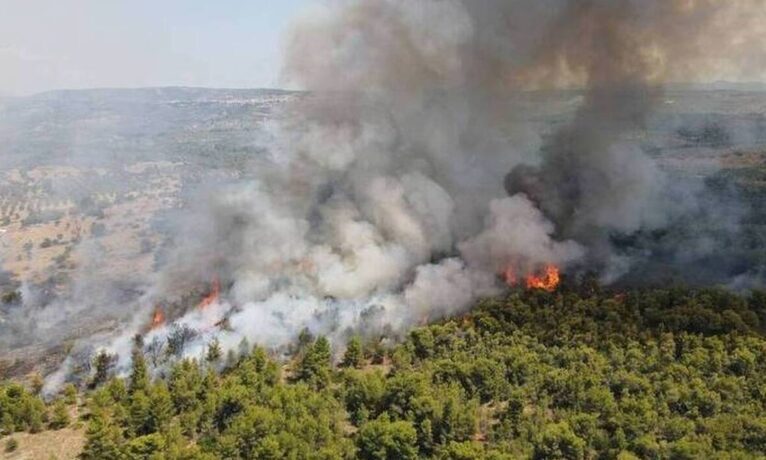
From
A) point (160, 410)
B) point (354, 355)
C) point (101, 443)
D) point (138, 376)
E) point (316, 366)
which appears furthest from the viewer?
point (354, 355)

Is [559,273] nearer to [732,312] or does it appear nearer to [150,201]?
[732,312]

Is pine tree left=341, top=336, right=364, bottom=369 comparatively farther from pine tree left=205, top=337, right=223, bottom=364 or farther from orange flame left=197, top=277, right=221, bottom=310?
orange flame left=197, top=277, right=221, bottom=310

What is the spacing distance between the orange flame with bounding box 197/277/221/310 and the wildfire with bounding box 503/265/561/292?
2589cm

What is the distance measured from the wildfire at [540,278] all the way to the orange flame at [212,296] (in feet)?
84.9

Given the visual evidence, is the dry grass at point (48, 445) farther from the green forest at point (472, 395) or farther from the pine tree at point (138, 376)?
the pine tree at point (138, 376)

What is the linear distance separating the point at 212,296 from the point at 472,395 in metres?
25.9

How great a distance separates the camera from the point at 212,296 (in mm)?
62344

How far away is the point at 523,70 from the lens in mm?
73438

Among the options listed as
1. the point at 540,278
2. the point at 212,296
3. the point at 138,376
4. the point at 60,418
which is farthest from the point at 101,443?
the point at 540,278

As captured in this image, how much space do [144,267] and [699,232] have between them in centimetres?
6346

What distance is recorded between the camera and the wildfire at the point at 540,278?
6723cm

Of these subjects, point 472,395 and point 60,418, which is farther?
point 472,395

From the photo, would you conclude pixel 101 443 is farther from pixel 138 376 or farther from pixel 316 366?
pixel 316 366

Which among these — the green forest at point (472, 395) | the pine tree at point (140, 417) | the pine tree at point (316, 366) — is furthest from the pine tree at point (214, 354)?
the pine tree at point (140, 417)
